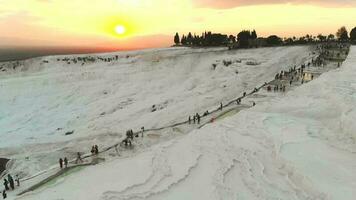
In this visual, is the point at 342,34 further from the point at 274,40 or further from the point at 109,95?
the point at 109,95

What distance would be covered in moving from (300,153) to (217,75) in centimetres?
3089

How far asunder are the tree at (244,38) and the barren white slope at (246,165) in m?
50.7

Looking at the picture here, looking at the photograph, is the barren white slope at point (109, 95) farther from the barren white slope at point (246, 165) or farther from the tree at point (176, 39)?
the tree at point (176, 39)

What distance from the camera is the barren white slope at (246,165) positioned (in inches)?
632

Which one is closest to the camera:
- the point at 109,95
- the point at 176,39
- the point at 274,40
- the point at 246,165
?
the point at 246,165

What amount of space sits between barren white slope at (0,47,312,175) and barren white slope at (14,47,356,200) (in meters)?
6.54

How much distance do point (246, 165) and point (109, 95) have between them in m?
29.2

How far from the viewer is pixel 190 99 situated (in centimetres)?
3803

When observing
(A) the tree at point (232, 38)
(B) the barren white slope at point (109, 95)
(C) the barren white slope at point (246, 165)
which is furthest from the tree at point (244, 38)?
(C) the barren white slope at point (246, 165)

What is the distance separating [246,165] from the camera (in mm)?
18625

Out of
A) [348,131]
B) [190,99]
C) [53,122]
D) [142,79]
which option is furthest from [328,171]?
[142,79]

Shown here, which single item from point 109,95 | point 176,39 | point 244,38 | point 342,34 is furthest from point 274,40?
point 109,95

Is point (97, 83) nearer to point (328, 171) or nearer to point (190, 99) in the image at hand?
point (190, 99)

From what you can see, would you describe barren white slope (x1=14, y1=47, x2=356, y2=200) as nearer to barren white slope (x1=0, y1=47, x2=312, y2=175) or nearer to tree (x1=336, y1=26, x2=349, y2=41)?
barren white slope (x1=0, y1=47, x2=312, y2=175)
